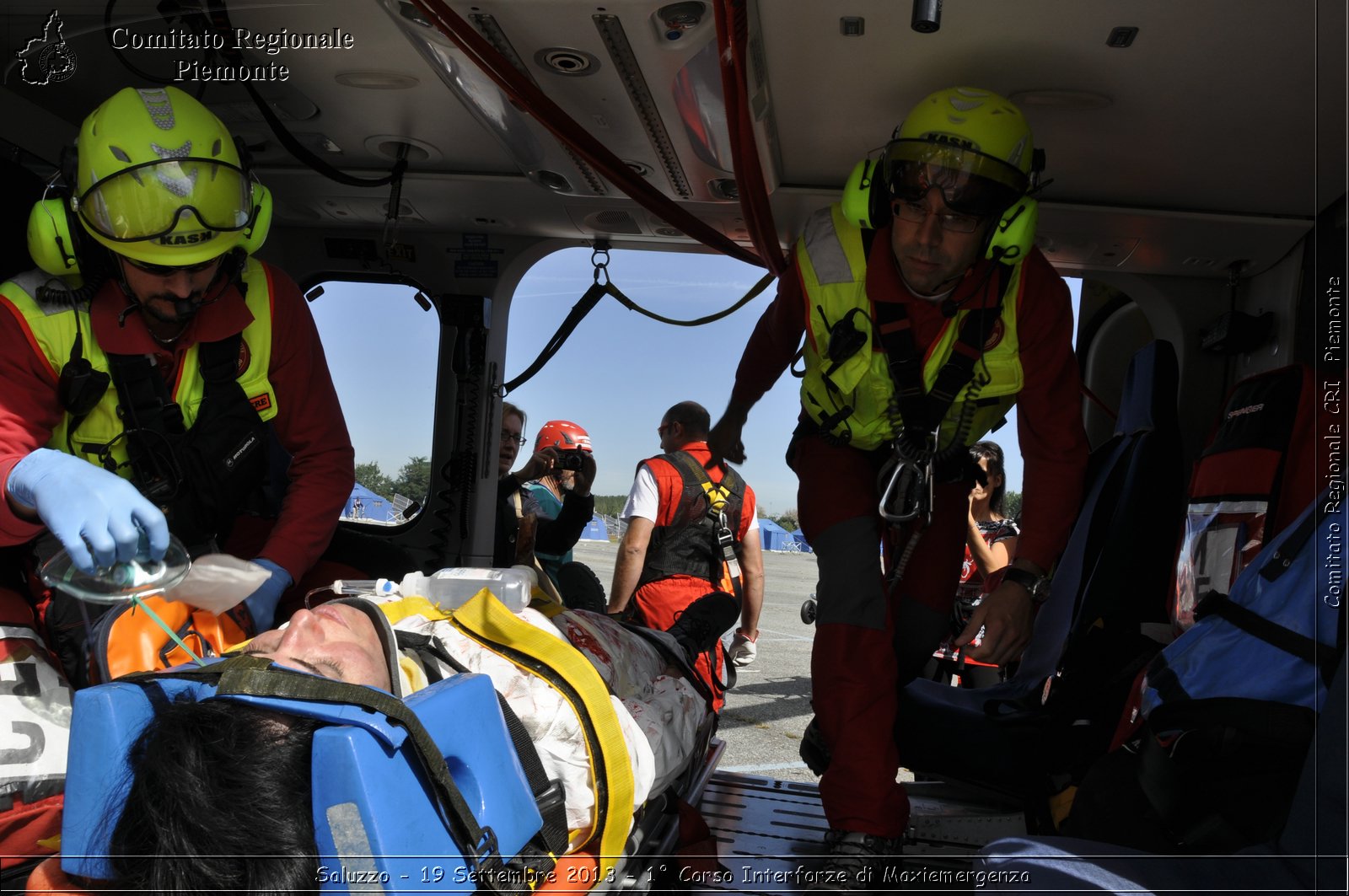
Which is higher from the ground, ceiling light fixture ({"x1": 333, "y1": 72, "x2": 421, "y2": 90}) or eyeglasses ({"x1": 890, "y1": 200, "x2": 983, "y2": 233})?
ceiling light fixture ({"x1": 333, "y1": 72, "x2": 421, "y2": 90})

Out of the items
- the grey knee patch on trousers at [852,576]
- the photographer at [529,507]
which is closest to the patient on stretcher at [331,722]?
the grey knee patch on trousers at [852,576]

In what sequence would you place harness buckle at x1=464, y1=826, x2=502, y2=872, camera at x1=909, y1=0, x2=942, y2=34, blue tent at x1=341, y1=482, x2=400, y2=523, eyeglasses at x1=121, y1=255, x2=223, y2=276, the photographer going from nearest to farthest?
harness buckle at x1=464, y1=826, x2=502, y2=872
camera at x1=909, y1=0, x2=942, y2=34
eyeglasses at x1=121, y1=255, x2=223, y2=276
blue tent at x1=341, y1=482, x2=400, y2=523
the photographer

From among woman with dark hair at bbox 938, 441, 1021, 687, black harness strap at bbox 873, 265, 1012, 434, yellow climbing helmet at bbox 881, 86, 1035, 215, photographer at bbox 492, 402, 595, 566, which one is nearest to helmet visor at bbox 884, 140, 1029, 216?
yellow climbing helmet at bbox 881, 86, 1035, 215

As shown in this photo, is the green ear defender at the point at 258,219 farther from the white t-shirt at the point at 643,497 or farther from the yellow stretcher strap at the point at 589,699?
the white t-shirt at the point at 643,497

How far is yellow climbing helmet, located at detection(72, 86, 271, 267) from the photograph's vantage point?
2271mm

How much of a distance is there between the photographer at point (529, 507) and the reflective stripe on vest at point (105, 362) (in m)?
2.66

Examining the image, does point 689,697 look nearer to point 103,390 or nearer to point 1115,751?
point 1115,751

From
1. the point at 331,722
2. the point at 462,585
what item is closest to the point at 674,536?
the point at 462,585

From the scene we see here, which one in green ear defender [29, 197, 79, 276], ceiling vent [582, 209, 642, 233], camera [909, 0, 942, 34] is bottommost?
green ear defender [29, 197, 79, 276]

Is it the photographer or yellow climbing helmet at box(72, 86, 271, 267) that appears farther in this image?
the photographer

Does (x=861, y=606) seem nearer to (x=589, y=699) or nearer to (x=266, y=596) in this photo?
(x=589, y=699)

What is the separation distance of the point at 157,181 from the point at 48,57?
1.23 meters

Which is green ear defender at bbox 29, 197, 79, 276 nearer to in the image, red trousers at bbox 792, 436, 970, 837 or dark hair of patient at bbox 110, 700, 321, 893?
dark hair of patient at bbox 110, 700, 321, 893

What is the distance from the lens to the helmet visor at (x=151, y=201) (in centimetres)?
227
